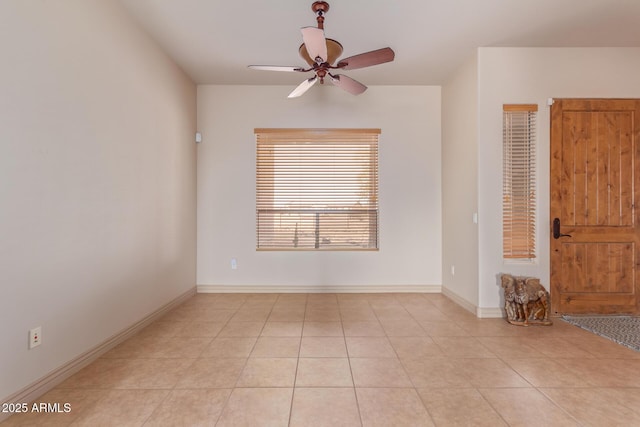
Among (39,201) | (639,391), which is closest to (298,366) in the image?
(39,201)

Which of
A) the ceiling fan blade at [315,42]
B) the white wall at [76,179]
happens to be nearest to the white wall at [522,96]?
the ceiling fan blade at [315,42]

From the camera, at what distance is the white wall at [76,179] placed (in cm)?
180

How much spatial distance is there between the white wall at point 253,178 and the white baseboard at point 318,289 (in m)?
0.05

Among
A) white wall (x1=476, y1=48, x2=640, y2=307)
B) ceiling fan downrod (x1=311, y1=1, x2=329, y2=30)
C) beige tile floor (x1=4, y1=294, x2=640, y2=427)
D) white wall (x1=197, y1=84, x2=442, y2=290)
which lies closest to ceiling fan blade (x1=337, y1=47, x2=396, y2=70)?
ceiling fan downrod (x1=311, y1=1, x2=329, y2=30)

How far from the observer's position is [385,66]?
3.94m

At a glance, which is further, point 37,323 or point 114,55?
point 114,55

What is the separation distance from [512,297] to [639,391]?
49.4 inches

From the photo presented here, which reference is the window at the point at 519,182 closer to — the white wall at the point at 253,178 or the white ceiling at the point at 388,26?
the white ceiling at the point at 388,26

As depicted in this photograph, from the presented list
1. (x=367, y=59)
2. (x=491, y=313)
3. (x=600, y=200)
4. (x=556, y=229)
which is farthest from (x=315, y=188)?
(x=600, y=200)

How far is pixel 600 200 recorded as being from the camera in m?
3.50

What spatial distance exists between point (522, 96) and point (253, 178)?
348 centimetres

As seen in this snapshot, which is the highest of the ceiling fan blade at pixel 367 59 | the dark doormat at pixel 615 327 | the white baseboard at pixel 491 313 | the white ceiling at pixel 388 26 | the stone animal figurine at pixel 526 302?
the white ceiling at pixel 388 26

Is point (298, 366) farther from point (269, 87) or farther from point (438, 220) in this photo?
point (269, 87)

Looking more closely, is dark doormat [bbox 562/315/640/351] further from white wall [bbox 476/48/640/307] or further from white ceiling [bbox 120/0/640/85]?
white ceiling [bbox 120/0/640/85]
